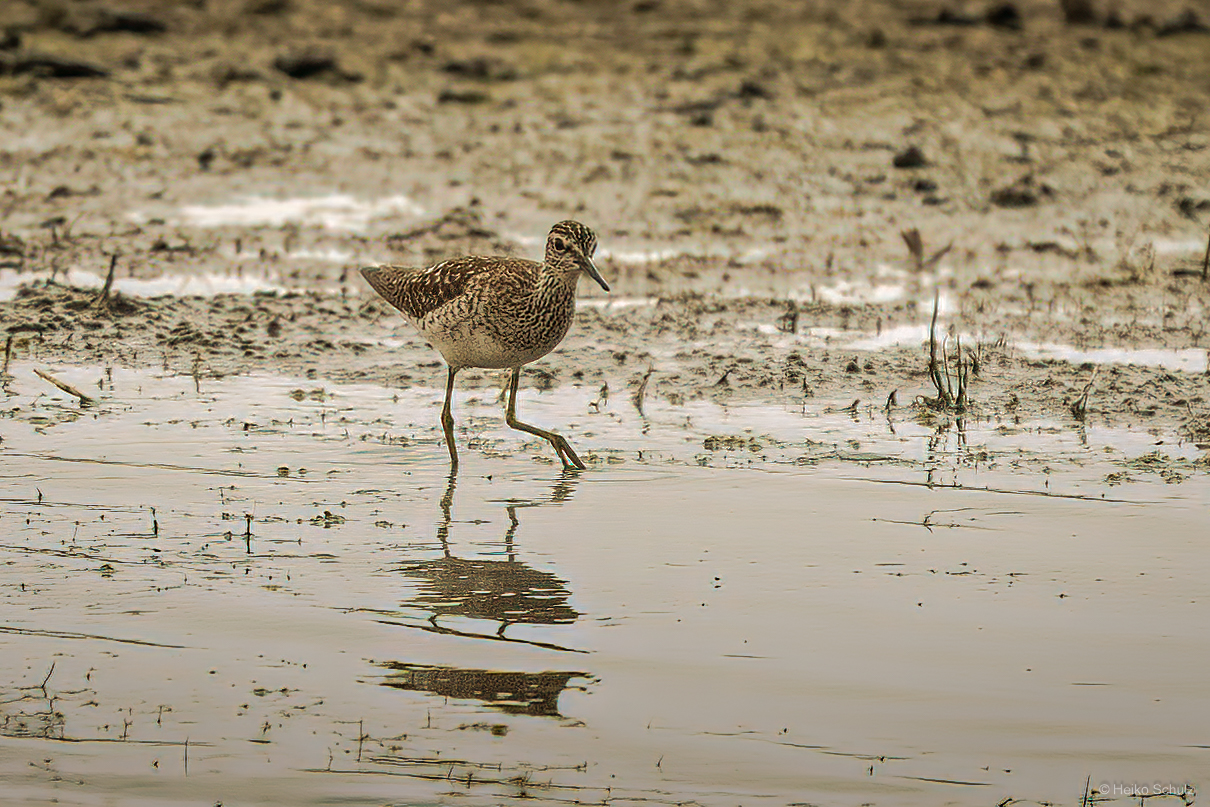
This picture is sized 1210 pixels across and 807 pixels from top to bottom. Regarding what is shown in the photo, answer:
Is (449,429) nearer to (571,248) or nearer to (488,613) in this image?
(571,248)

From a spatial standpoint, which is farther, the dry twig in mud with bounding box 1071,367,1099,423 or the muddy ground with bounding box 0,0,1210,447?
the muddy ground with bounding box 0,0,1210,447

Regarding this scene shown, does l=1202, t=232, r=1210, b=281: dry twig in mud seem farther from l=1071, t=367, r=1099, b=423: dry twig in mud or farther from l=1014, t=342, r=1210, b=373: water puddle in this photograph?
l=1071, t=367, r=1099, b=423: dry twig in mud

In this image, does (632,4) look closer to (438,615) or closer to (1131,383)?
(1131,383)

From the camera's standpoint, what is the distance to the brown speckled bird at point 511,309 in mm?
8453

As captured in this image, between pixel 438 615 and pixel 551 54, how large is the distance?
13534 millimetres

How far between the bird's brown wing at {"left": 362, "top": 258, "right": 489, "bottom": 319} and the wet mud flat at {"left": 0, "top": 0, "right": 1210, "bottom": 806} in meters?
0.60

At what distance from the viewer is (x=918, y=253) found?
41.3ft

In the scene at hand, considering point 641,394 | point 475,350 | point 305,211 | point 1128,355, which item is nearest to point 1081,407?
point 1128,355

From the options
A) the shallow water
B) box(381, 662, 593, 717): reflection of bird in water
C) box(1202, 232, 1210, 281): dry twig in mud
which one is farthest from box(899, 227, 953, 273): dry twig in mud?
box(381, 662, 593, 717): reflection of bird in water

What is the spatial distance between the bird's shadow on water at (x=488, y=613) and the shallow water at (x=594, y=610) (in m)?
0.02

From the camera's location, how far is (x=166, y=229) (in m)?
13.4

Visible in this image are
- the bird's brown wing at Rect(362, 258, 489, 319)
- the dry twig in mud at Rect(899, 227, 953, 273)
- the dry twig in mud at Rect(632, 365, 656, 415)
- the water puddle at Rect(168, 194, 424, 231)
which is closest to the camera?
the bird's brown wing at Rect(362, 258, 489, 319)

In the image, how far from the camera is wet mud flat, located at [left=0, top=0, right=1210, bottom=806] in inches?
202

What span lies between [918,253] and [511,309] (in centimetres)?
503
